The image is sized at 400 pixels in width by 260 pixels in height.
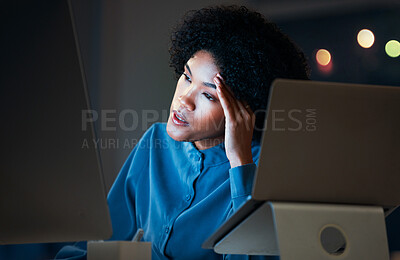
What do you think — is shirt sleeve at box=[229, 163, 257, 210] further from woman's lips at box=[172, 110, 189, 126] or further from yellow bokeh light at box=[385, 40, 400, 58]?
yellow bokeh light at box=[385, 40, 400, 58]

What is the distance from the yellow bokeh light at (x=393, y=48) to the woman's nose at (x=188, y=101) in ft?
3.55

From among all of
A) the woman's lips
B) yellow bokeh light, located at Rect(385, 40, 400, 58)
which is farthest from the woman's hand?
yellow bokeh light, located at Rect(385, 40, 400, 58)

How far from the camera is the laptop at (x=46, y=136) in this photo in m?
0.49

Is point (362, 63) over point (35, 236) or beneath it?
over

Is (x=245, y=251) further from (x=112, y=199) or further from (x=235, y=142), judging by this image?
(x=112, y=199)

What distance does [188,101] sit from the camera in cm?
120

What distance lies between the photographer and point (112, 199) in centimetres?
135

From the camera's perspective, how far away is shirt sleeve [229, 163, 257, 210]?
1.00 meters

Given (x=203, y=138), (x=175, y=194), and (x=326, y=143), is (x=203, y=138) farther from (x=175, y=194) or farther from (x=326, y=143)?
(x=326, y=143)

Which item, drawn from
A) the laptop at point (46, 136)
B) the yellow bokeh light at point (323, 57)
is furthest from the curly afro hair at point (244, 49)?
the laptop at point (46, 136)

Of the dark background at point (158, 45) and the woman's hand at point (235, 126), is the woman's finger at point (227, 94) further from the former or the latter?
the dark background at point (158, 45)

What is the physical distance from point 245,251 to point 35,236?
1.13ft

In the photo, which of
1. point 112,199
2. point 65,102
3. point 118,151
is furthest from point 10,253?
point 65,102

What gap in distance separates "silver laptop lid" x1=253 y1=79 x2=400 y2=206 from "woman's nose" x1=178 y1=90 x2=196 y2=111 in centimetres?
65
